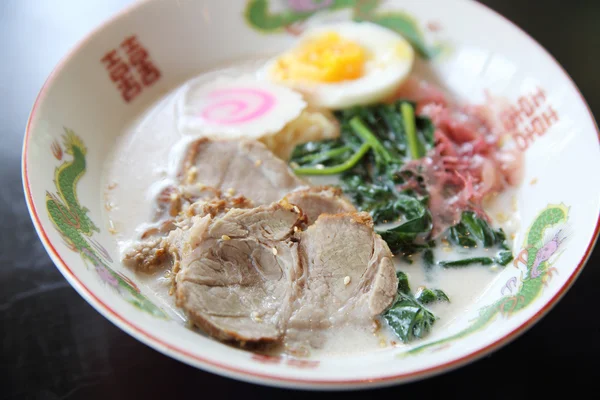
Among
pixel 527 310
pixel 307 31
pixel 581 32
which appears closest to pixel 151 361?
pixel 527 310

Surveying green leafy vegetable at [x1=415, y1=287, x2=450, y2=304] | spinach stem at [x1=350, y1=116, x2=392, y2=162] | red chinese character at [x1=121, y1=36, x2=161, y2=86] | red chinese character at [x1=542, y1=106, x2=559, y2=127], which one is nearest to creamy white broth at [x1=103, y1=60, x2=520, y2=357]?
green leafy vegetable at [x1=415, y1=287, x2=450, y2=304]

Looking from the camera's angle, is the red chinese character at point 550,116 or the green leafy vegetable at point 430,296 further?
the red chinese character at point 550,116

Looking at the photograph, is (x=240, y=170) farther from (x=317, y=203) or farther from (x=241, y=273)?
(x=241, y=273)

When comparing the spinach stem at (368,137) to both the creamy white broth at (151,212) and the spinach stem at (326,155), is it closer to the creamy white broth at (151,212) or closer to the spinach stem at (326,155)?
the spinach stem at (326,155)

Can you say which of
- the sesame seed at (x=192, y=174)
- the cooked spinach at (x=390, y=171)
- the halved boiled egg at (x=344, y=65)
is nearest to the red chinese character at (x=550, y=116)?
the cooked spinach at (x=390, y=171)

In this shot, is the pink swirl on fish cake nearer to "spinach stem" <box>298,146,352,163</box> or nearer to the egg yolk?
the egg yolk
